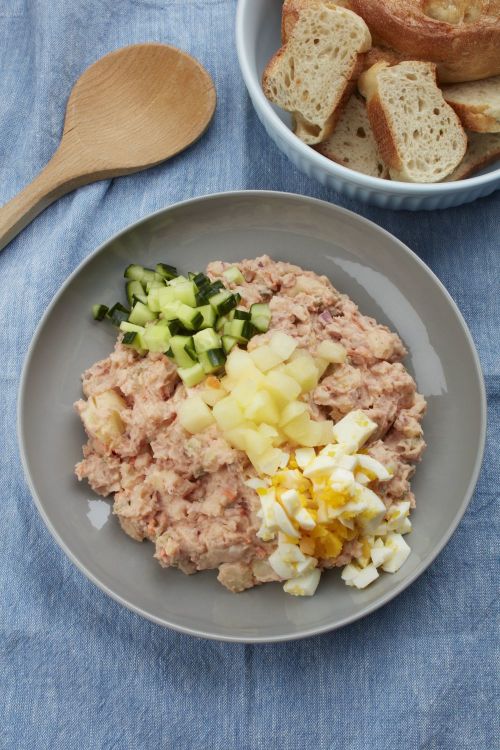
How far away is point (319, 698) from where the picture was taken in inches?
95.7

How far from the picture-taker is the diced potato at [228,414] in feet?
7.15

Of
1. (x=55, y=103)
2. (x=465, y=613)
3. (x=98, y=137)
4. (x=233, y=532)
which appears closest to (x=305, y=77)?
(x=98, y=137)

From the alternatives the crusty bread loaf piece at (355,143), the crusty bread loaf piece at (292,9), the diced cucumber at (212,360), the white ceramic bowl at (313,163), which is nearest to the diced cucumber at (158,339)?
the diced cucumber at (212,360)

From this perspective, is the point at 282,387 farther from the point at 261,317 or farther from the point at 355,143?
the point at 355,143

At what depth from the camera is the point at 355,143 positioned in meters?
2.60

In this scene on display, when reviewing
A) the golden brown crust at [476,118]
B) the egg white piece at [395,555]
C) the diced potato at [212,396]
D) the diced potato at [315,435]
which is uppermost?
the golden brown crust at [476,118]

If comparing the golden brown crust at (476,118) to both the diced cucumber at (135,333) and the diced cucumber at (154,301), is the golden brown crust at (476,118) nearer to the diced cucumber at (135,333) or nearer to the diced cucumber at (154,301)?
the diced cucumber at (154,301)

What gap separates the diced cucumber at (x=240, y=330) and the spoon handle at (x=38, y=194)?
3.03ft

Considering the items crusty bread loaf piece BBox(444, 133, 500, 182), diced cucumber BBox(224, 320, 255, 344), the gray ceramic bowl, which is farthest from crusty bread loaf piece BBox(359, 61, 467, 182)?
diced cucumber BBox(224, 320, 255, 344)

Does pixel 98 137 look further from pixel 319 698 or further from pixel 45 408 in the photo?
pixel 319 698

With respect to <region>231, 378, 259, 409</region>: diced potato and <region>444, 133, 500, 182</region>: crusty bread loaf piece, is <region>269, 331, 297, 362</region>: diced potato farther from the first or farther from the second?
<region>444, 133, 500, 182</region>: crusty bread loaf piece

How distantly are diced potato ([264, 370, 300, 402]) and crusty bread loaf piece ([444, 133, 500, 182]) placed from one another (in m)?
0.94

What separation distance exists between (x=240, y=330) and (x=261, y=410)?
0.98 ft

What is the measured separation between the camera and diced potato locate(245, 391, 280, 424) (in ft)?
7.09
